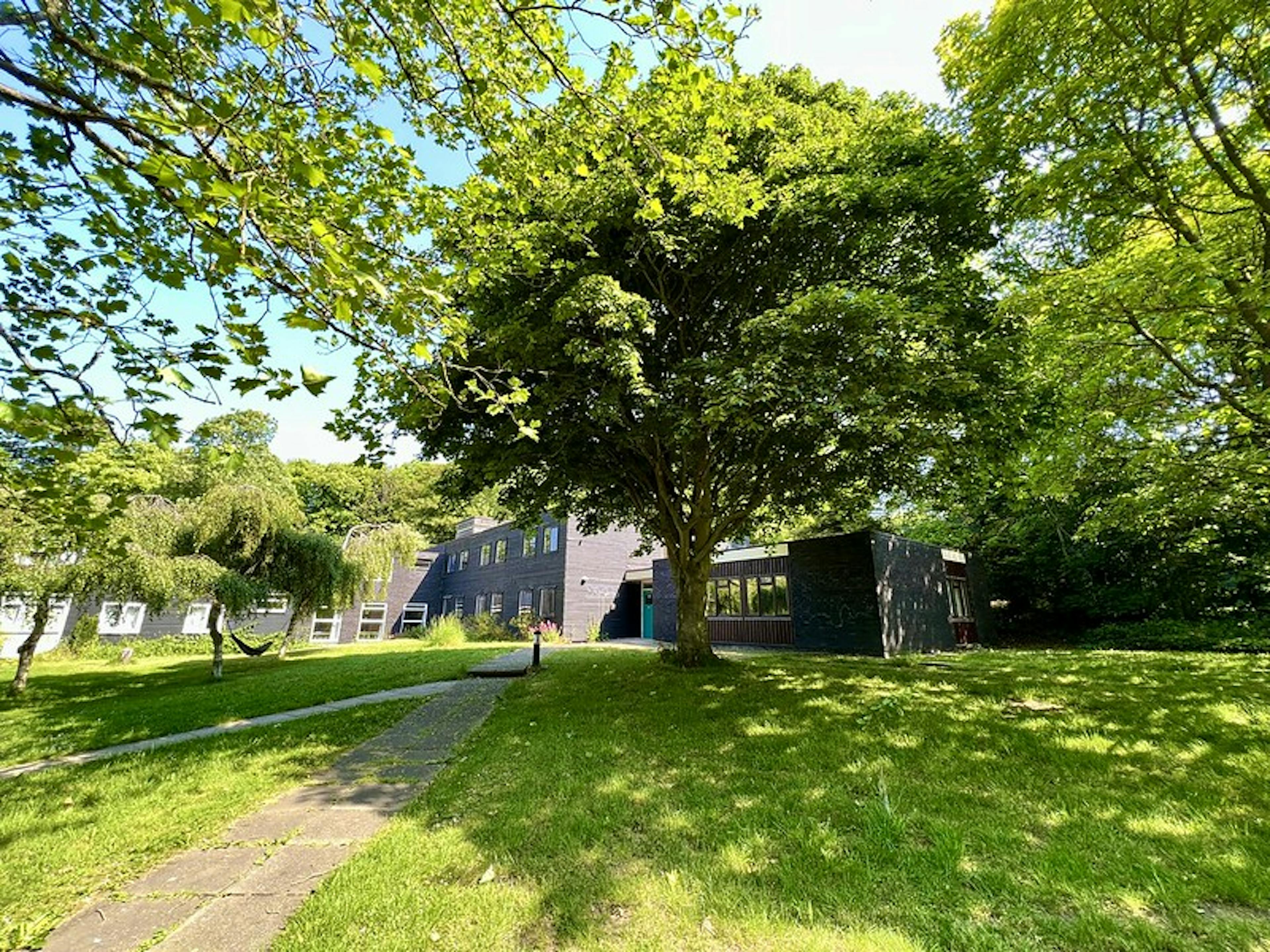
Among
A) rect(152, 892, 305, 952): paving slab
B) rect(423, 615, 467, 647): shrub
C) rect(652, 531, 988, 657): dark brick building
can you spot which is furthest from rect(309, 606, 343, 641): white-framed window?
rect(152, 892, 305, 952): paving slab

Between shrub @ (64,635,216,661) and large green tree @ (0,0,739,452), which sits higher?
large green tree @ (0,0,739,452)

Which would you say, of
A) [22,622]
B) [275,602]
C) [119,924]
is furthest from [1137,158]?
[22,622]

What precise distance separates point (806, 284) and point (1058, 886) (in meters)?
7.96

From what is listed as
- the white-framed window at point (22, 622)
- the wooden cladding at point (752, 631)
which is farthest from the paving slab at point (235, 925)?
the white-framed window at point (22, 622)

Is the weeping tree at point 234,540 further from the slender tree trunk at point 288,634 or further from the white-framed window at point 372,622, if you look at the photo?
the white-framed window at point 372,622

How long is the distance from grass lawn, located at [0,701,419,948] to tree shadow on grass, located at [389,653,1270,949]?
5.83 feet

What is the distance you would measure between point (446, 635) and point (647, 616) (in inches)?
326

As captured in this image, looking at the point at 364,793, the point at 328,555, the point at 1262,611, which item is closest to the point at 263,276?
the point at 364,793

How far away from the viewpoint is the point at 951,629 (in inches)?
680

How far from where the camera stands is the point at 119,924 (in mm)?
3025

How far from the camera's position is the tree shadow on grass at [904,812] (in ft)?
9.20

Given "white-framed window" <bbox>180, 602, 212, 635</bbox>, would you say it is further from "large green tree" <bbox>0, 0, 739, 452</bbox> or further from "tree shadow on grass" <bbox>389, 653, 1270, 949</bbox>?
"large green tree" <bbox>0, 0, 739, 452</bbox>

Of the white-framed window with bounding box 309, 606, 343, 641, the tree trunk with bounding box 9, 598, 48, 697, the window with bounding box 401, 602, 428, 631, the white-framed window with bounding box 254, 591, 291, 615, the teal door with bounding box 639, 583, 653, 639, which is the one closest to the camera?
the tree trunk with bounding box 9, 598, 48, 697

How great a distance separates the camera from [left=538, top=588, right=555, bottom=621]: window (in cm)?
2336
